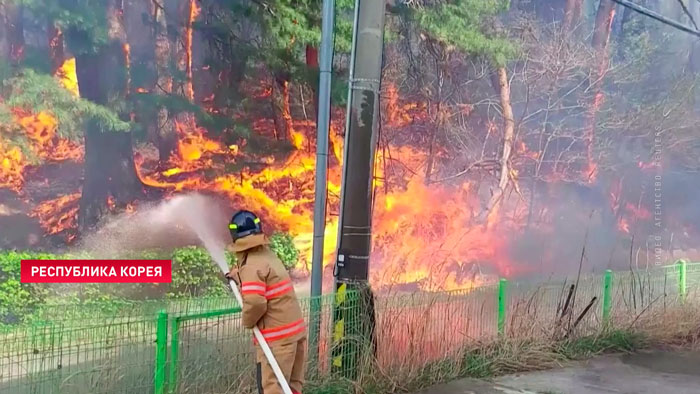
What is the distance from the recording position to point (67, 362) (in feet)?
13.9

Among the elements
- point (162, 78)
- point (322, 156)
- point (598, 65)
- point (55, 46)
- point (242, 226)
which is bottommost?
point (242, 226)

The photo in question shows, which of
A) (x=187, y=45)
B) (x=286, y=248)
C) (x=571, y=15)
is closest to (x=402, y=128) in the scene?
(x=286, y=248)

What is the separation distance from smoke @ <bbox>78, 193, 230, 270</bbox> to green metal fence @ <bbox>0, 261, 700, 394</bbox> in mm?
1609

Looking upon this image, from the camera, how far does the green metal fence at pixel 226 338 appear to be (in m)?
4.21

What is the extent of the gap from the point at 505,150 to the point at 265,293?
9605 mm

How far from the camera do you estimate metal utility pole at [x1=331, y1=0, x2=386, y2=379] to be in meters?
4.99

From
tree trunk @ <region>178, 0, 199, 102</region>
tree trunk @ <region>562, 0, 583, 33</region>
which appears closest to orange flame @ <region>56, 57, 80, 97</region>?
tree trunk @ <region>178, 0, 199, 102</region>

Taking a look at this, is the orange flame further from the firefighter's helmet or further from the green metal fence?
the firefighter's helmet

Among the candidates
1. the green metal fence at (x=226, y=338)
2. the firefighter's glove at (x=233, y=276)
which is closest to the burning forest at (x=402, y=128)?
the green metal fence at (x=226, y=338)

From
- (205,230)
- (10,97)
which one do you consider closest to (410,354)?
(205,230)

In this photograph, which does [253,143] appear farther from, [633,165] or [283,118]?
[633,165]

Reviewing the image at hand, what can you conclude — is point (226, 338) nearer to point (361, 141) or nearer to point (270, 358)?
point (270, 358)

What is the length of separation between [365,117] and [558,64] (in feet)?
30.3

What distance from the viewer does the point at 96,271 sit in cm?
854
